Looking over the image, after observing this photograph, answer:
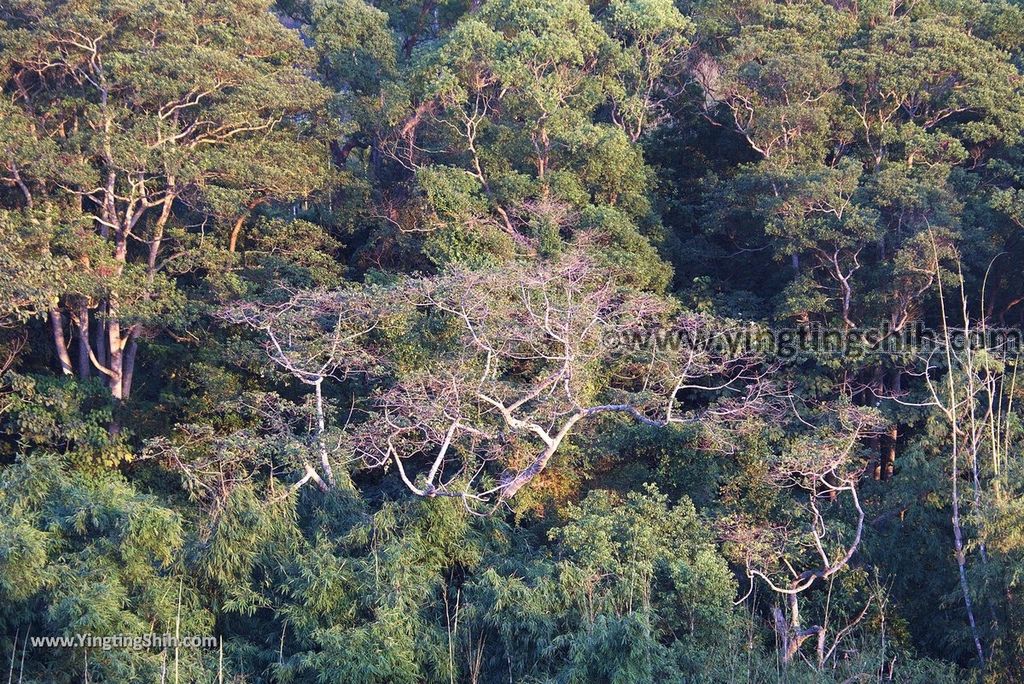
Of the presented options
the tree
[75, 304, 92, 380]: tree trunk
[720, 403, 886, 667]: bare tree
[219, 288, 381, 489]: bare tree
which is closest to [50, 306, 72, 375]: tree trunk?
the tree

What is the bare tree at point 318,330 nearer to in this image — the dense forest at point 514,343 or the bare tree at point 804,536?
the dense forest at point 514,343

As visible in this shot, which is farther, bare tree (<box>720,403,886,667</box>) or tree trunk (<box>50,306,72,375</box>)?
tree trunk (<box>50,306,72,375</box>)

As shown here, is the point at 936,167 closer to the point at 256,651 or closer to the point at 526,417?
the point at 526,417

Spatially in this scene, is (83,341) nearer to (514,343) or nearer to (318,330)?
(318,330)

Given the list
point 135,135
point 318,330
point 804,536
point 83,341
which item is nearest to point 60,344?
point 83,341

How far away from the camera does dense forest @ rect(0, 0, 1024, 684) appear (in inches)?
325

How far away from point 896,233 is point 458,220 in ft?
16.0

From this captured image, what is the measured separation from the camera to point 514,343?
34.3 feet

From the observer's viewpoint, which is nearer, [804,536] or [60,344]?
[804,536]

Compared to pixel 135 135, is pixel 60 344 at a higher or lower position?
lower

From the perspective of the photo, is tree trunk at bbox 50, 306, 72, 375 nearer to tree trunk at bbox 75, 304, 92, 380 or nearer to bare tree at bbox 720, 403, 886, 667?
tree trunk at bbox 75, 304, 92, 380

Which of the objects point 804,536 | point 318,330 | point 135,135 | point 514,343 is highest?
point 135,135

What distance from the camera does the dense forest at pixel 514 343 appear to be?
325 inches

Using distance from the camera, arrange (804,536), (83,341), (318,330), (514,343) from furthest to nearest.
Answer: (83,341) → (514,343) → (318,330) → (804,536)
